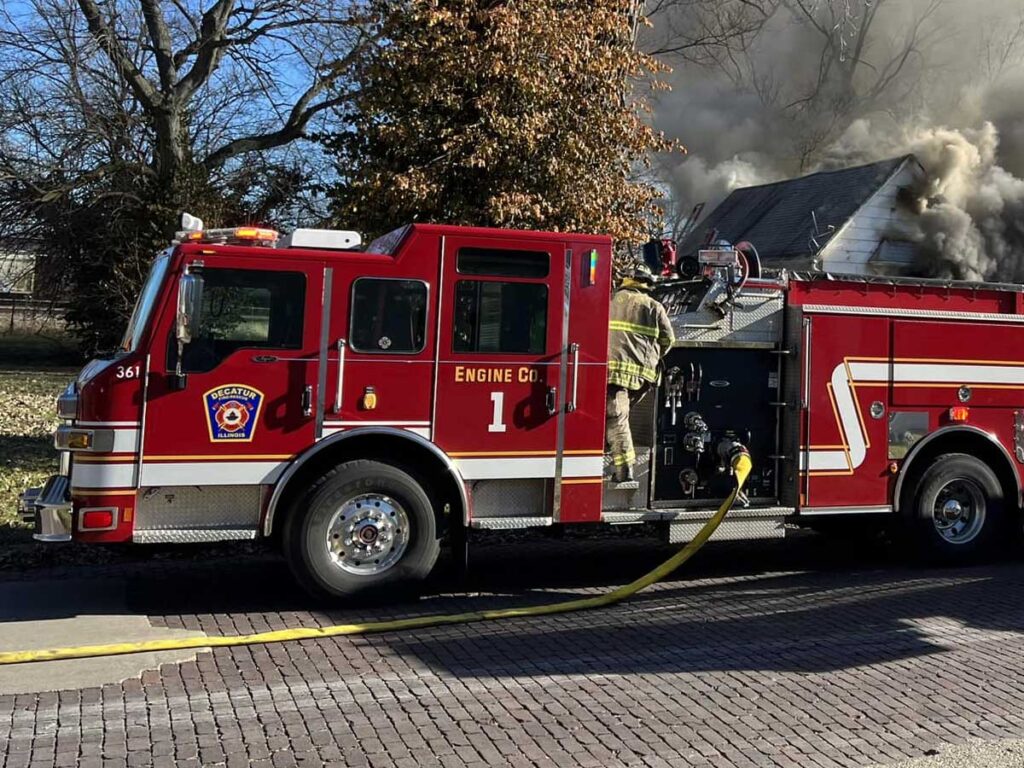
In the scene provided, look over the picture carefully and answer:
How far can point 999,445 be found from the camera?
784 centimetres

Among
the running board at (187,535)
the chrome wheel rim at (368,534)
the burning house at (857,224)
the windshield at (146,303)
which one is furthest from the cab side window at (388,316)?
the burning house at (857,224)

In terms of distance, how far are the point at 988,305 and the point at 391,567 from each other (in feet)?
16.8

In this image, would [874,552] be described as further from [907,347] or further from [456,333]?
[456,333]

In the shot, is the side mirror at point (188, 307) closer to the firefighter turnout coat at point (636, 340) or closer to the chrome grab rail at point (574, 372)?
the chrome grab rail at point (574, 372)

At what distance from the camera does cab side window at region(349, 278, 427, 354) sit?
19.8 feet

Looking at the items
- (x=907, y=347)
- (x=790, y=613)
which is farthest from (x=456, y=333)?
(x=907, y=347)

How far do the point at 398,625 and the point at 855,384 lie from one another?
12.6 feet

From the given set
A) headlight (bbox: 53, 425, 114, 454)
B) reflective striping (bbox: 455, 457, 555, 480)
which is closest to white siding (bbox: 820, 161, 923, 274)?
reflective striping (bbox: 455, 457, 555, 480)

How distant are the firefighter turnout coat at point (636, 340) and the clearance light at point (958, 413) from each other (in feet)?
8.32

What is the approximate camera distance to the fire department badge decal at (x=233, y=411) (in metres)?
5.74

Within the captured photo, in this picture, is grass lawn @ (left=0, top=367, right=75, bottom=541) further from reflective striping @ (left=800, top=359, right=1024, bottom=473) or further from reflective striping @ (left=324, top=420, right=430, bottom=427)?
reflective striping @ (left=800, top=359, right=1024, bottom=473)

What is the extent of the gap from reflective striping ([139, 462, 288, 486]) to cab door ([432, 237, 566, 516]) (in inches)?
40.2

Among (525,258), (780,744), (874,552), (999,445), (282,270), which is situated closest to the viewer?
(780,744)

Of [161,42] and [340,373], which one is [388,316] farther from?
[161,42]
